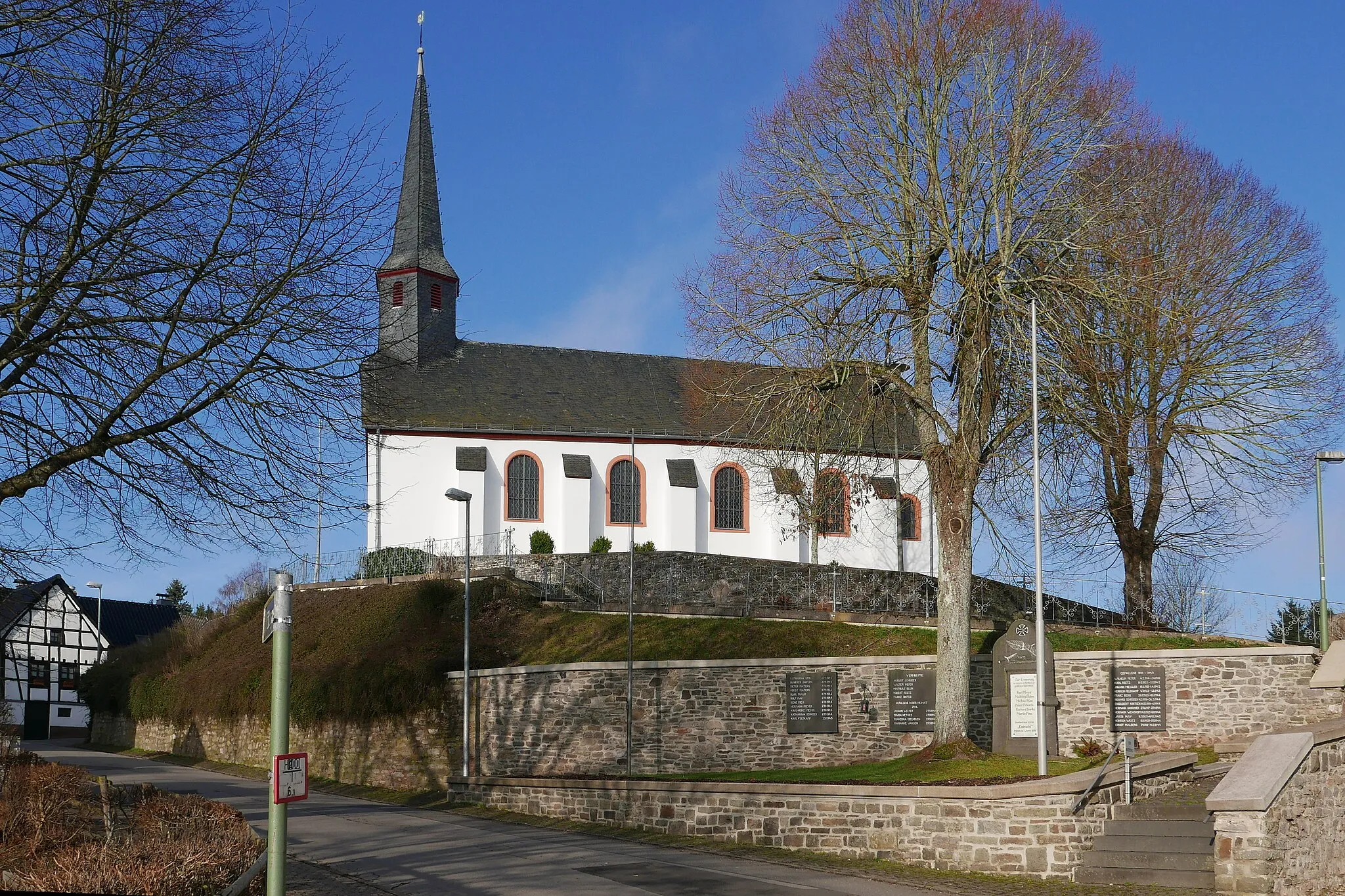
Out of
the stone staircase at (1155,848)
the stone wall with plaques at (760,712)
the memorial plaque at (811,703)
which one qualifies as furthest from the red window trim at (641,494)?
the stone staircase at (1155,848)

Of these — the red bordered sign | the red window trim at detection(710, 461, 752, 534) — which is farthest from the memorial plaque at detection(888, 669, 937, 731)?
the red window trim at detection(710, 461, 752, 534)

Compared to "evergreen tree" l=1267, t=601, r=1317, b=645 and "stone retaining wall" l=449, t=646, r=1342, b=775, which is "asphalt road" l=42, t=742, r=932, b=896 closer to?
"stone retaining wall" l=449, t=646, r=1342, b=775

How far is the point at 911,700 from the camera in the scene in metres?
22.0

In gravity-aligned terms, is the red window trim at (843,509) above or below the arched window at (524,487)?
below

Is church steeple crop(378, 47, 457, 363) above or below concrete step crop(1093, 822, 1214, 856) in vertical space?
above

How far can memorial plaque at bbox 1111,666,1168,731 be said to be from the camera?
20.4 metres

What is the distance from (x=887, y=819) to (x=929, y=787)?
0.81 metres

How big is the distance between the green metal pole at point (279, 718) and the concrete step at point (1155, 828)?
10.5 m

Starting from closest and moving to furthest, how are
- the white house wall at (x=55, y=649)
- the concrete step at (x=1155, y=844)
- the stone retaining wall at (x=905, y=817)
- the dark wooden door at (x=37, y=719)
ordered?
1. the concrete step at (x=1155, y=844)
2. the stone retaining wall at (x=905, y=817)
3. the white house wall at (x=55, y=649)
4. the dark wooden door at (x=37, y=719)

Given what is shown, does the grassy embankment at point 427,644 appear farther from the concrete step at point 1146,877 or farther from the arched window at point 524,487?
the concrete step at point 1146,877

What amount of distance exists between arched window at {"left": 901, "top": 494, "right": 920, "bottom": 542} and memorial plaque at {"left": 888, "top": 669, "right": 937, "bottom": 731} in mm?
22102

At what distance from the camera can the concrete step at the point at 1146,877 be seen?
45.8 ft

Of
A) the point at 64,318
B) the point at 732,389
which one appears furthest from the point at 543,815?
the point at 64,318

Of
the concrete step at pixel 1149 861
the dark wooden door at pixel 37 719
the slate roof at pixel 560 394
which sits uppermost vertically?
the slate roof at pixel 560 394
